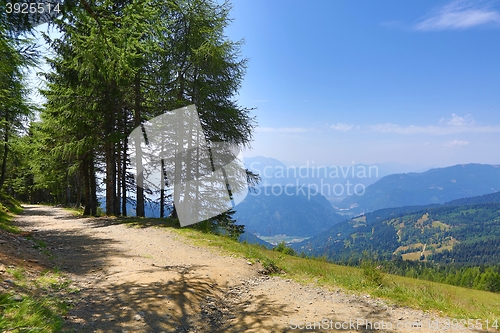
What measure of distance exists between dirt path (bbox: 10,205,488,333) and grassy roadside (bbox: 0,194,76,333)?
28 centimetres

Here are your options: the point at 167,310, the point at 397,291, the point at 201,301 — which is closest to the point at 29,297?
the point at 167,310

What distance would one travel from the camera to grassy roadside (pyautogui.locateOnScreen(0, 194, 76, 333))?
11.1 feet

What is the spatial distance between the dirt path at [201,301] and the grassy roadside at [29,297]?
10.9 inches

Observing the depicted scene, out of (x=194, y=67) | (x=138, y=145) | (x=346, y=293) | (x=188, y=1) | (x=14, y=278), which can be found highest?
(x=188, y=1)

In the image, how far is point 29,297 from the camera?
427 cm

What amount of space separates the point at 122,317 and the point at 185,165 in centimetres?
1310

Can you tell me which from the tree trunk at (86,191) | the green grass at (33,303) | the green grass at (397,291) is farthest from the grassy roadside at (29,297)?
the tree trunk at (86,191)

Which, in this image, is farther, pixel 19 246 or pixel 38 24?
pixel 19 246

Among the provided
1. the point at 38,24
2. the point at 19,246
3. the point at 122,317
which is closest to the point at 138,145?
the point at 19,246

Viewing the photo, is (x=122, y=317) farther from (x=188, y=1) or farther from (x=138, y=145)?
(x=188, y=1)

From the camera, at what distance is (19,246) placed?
308 inches
